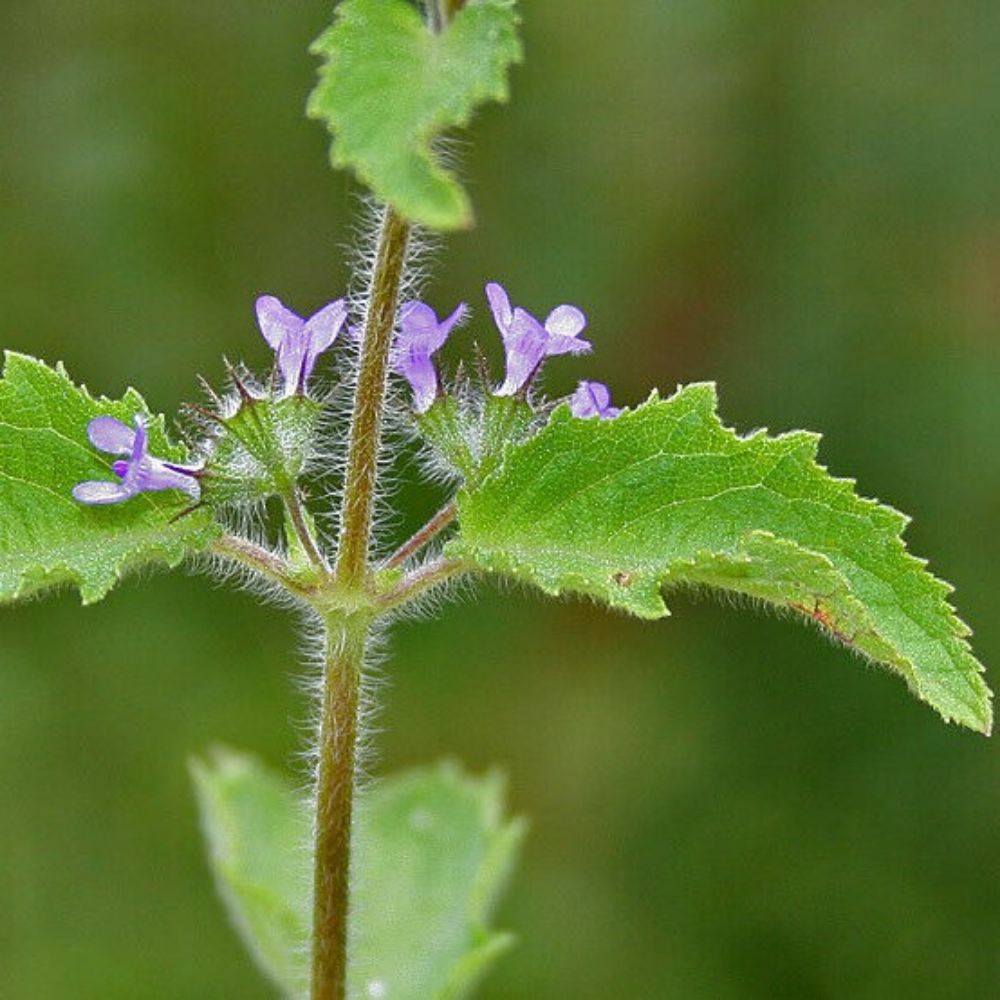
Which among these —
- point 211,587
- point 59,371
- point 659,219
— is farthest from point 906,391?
point 59,371

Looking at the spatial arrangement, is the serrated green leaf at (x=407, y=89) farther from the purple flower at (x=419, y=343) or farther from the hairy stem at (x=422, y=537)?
the hairy stem at (x=422, y=537)

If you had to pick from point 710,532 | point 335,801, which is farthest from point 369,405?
point 335,801

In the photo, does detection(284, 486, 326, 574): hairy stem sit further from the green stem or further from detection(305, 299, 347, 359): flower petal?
detection(305, 299, 347, 359): flower petal

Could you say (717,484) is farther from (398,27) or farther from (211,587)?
(211,587)

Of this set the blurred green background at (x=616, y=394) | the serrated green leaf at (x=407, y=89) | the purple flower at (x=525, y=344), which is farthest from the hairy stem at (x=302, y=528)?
the blurred green background at (x=616, y=394)

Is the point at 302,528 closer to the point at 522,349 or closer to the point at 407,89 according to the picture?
the point at 522,349

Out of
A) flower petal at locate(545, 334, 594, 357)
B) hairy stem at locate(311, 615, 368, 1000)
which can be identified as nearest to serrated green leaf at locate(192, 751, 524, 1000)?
hairy stem at locate(311, 615, 368, 1000)
